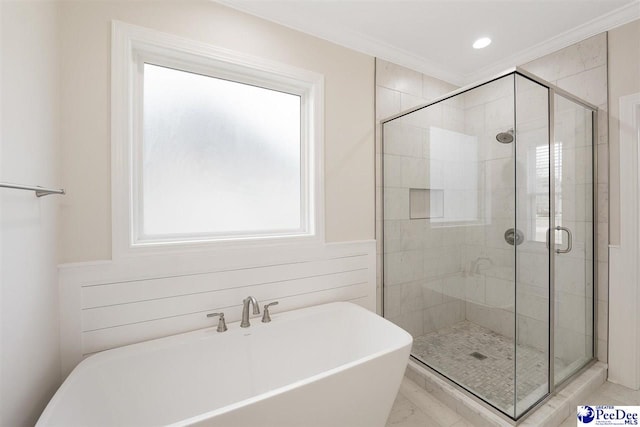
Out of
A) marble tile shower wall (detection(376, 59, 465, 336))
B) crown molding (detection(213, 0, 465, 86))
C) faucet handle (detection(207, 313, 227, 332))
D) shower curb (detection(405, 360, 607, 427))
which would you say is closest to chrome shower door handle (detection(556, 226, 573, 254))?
marble tile shower wall (detection(376, 59, 465, 336))

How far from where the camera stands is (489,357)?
1845 millimetres

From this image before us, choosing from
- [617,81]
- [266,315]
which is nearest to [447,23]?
Result: [617,81]

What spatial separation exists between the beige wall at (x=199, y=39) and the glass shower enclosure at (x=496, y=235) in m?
0.32

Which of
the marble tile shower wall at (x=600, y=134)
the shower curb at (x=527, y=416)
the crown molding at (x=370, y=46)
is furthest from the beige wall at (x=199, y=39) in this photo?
the marble tile shower wall at (x=600, y=134)

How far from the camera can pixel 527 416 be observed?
4.91ft

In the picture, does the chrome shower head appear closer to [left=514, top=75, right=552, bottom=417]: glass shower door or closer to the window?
[left=514, top=75, right=552, bottom=417]: glass shower door

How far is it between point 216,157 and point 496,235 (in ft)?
6.14

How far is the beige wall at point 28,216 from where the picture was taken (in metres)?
0.90

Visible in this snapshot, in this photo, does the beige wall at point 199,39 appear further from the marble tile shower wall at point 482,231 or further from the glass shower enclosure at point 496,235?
the glass shower enclosure at point 496,235

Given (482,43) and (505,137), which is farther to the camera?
(482,43)

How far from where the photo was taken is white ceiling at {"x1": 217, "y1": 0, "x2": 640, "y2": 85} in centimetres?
175

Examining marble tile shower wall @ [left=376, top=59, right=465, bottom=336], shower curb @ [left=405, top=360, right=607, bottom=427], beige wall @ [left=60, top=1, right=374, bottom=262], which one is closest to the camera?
beige wall @ [left=60, top=1, right=374, bottom=262]

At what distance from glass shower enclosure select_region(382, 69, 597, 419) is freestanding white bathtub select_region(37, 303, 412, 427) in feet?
2.31

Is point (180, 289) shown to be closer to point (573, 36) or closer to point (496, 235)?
point (496, 235)
